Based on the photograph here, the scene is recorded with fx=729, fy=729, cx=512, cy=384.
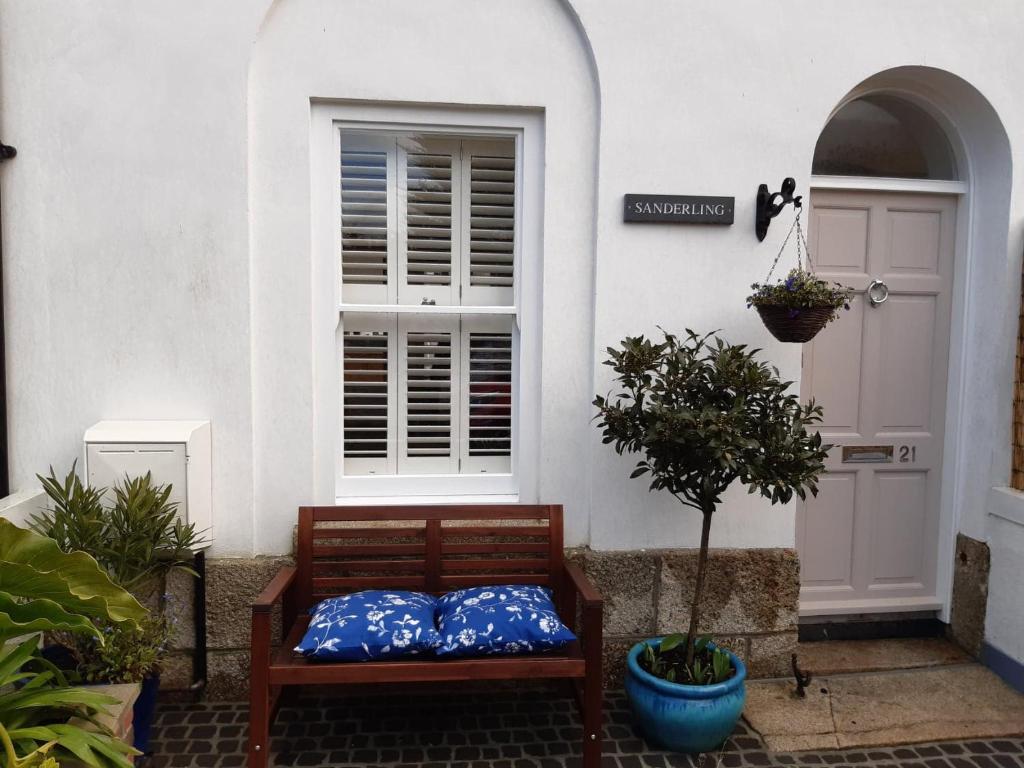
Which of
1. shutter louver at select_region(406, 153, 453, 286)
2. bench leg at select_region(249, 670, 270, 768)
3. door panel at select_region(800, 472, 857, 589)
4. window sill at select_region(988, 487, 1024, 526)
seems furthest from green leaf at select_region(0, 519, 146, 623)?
window sill at select_region(988, 487, 1024, 526)

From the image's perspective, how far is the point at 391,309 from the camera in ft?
11.7

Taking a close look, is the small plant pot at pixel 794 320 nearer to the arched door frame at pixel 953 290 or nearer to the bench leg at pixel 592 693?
the arched door frame at pixel 953 290

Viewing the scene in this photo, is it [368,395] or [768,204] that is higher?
[768,204]

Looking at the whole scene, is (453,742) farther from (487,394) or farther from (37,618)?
(37,618)

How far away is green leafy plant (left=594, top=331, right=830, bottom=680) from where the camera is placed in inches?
117

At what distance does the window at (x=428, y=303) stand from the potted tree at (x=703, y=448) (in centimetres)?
80

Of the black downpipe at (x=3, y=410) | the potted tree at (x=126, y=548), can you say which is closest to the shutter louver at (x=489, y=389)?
the potted tree at (x=126, y=548)

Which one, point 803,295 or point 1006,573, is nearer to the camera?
point 803,295

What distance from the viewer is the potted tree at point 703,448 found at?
9.77 ft

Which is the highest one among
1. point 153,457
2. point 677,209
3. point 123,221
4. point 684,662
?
point 677,209

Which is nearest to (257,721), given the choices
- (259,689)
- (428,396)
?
(259,689)

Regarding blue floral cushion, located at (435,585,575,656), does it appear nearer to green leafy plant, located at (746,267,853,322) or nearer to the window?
the window

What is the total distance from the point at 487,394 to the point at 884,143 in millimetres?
2627

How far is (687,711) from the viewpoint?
310cm
